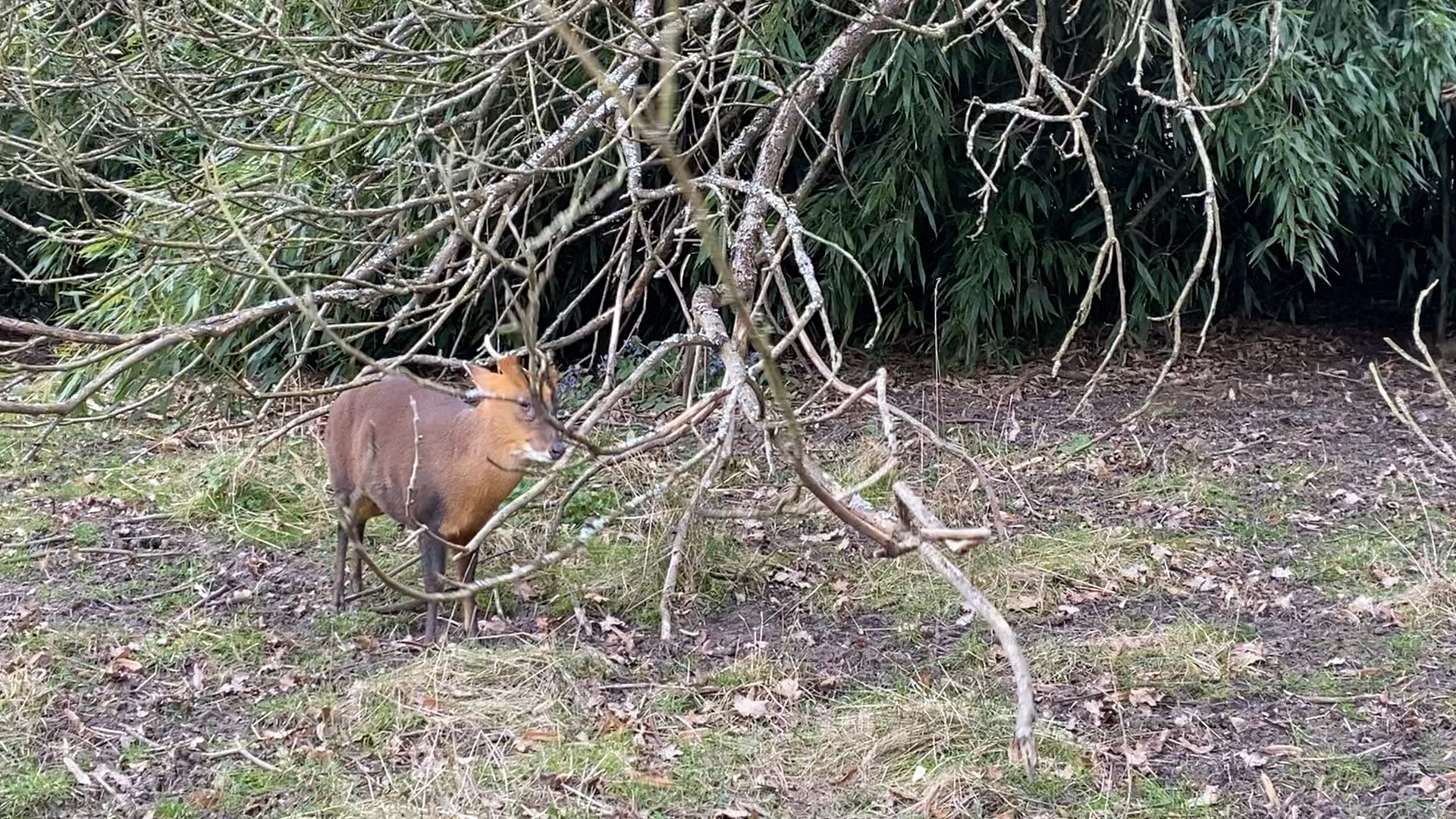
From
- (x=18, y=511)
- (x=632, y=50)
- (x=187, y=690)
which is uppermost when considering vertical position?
(x=632, y=50)

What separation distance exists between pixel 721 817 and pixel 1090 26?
426 cm

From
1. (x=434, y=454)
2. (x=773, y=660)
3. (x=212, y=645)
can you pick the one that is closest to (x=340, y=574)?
(x=212, y=645)

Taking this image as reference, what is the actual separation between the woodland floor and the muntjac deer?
0.32 meters

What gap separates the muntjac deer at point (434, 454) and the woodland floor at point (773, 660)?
1.04ft

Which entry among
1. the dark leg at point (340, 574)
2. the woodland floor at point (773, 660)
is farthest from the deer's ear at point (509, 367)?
the dark leg at point (340, 574)

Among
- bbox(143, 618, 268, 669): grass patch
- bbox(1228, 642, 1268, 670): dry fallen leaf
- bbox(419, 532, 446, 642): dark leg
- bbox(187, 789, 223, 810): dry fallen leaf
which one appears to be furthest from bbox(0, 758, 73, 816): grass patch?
bbox(1228, 642, 1268, 670): dry fallen leaf

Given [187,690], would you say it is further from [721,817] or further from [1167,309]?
[1167,309]

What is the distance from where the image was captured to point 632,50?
4.39 metres

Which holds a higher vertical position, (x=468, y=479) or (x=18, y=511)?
(x=468, y=479)

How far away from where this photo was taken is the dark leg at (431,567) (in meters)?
3.68

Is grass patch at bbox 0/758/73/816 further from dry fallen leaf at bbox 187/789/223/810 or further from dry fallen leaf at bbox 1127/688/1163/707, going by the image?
dry fallen leaf at bbox 1127/688/1163/707

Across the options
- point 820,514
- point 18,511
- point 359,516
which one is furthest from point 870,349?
point 18,511

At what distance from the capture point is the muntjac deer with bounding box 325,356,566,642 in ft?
11.4

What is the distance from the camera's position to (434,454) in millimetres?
3693
